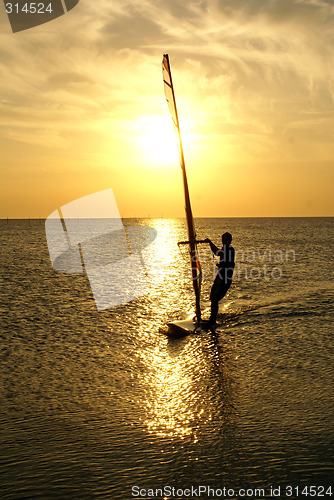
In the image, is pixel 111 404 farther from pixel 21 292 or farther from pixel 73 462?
pixel 21 292

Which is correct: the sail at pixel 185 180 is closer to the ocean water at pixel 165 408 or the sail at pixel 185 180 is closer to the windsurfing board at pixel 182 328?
the windsurfing board at pixel 182 328

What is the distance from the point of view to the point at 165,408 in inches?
243

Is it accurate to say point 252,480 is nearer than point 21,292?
Yes

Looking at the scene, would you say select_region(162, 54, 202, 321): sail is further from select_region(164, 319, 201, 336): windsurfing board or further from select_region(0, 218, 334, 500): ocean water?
select_region(0, 218, 334, 500): ocean water

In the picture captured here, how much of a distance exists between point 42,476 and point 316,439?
3068 mm

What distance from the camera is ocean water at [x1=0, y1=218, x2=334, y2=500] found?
444cm

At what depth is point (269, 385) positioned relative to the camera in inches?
276

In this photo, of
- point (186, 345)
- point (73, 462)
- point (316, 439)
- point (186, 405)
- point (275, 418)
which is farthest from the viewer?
point (186, 345)

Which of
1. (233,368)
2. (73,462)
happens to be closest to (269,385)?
(233,368)

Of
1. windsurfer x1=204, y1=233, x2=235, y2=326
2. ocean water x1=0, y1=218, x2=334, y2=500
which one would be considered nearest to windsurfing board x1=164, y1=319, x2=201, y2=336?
ocean water x1=0, y1=218, x2=334, y2=500

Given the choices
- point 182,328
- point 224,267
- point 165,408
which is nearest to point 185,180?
point 224,267

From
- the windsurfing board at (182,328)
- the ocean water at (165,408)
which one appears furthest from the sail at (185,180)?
the ocean water at (165,408)

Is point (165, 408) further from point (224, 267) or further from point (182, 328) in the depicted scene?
point (224, 267)

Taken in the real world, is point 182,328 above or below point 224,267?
below
